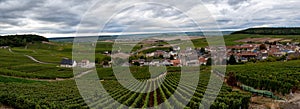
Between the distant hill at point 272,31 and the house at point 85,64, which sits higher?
the distant hill at point 272,31

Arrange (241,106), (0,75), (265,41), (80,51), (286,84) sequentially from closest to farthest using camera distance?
(241,106)
(286,84)
(0,75)
(80,51)
(265,41)

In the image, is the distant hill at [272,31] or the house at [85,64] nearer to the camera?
the house at [85,64]

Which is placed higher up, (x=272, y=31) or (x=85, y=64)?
(x=272, y=31)

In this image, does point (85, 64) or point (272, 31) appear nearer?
point (85, 64)

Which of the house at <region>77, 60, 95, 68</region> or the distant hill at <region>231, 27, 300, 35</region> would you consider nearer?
the house at <region>77, 60, 95, 68</region>

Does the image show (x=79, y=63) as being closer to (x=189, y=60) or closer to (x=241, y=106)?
(x=189, y=60)

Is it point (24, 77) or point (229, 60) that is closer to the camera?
point (24, 77)

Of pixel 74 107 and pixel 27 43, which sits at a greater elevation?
pixel 27 43

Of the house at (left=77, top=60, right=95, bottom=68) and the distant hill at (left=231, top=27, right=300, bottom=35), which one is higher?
the distant hill at (left=231, top=27, right=300, bottom=35)

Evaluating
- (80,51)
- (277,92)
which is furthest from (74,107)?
(80,51)

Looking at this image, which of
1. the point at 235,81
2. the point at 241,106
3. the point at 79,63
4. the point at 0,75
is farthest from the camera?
the point at 79,63
